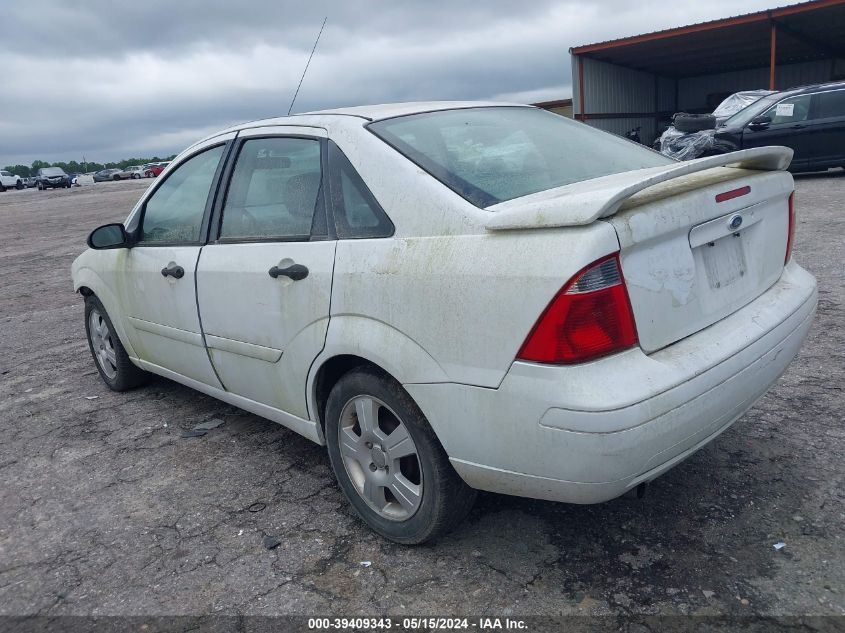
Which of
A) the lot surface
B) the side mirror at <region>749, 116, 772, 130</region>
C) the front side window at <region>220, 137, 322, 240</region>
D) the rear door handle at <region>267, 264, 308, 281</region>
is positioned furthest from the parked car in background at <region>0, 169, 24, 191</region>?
the rear door handle at <region>267, 264, 308, 281</region>

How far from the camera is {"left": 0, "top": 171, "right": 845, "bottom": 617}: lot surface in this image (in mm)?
2395

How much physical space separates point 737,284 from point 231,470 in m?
2.41

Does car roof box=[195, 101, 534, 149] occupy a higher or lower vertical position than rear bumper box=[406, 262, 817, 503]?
higher

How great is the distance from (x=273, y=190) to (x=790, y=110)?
41.2 ft

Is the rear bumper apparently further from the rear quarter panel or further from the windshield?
the windshield

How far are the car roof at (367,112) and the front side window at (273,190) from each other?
10 cm

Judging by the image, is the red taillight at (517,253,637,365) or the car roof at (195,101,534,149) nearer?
the red taillight at (517,253,637,365)

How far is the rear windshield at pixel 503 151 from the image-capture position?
2564 mm

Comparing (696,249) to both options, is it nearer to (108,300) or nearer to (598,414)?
(598,414)

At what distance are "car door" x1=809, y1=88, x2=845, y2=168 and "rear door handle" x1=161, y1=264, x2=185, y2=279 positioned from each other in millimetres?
12679

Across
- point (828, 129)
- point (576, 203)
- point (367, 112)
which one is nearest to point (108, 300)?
point (367, 112)

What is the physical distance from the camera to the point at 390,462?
2664mm

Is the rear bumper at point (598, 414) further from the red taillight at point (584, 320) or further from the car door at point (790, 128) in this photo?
the car door at point (790, 128)

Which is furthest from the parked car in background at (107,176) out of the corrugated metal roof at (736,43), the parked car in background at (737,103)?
the parked car in background at (737,103)
